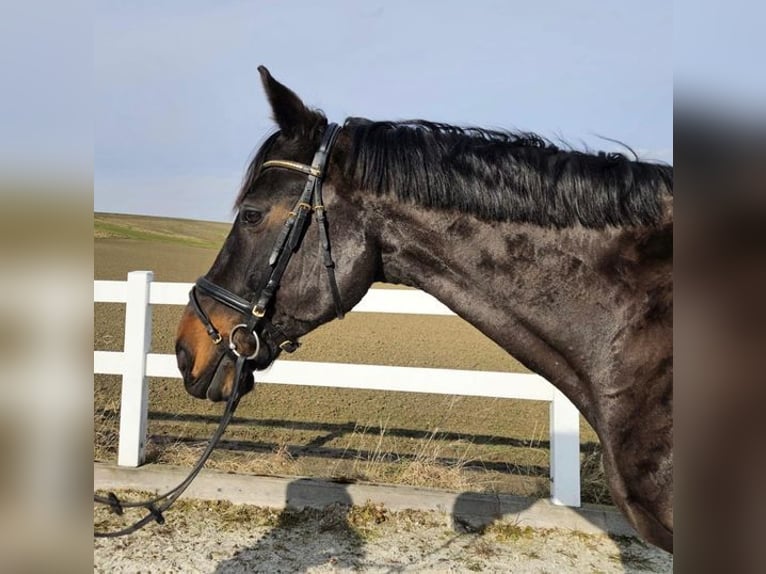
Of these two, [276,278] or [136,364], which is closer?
[276,278]

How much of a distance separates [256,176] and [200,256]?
20.9m

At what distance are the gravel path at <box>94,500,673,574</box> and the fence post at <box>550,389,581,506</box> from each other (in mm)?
286

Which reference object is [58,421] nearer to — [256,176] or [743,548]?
[743,548]

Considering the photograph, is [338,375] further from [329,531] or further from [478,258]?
[478,258]

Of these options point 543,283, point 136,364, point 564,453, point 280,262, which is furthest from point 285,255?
point 136,364

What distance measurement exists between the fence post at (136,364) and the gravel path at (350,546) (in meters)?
0.77

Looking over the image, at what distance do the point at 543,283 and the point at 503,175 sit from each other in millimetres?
432

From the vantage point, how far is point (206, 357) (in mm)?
2051

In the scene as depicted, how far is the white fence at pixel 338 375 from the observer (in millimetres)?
3862

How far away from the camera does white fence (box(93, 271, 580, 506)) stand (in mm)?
3862

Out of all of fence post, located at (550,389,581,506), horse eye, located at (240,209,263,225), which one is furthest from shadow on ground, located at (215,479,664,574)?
horse eye, located at (240,209,263,225)

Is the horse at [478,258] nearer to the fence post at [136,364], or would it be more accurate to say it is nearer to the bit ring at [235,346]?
the bit ring at [235,346]

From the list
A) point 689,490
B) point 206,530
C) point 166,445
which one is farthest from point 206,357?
point 166,445

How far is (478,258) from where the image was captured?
1901 mm
